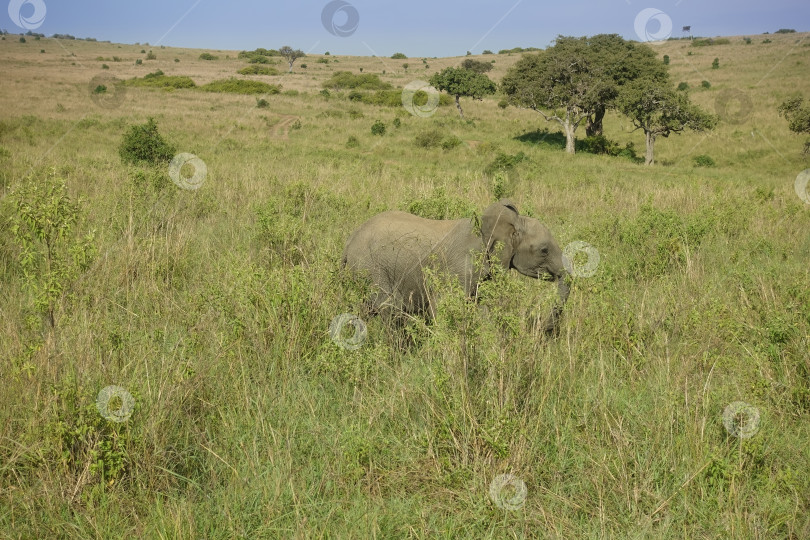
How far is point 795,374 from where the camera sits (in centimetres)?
467

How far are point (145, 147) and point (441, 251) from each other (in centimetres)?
1346

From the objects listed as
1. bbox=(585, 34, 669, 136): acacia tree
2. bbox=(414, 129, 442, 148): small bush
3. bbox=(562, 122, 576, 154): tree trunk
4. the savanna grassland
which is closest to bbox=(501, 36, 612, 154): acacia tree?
bbox=(562, 122, 576, 154): tree trunk

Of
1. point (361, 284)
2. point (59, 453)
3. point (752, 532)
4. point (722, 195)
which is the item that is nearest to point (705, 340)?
point (752, 532)

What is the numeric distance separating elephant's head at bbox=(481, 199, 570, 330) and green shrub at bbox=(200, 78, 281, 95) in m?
47.1

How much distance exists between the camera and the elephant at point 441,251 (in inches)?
219

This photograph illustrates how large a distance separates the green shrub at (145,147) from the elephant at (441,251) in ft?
40.1

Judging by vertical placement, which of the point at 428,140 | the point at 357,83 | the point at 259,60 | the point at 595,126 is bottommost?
the point at 428,140

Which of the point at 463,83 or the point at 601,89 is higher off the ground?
the point at 463,83

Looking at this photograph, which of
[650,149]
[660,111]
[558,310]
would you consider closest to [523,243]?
[558,310]

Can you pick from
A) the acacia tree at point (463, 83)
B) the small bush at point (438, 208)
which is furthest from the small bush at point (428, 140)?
the small bush at point (438, 208)

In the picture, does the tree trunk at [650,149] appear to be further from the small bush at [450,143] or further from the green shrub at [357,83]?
the green shrub at [357,83]

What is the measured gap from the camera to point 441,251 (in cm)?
568

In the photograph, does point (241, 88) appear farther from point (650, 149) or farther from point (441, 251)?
point (441, 251)

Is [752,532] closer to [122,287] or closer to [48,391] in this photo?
[48,391]
